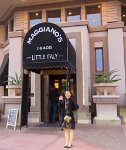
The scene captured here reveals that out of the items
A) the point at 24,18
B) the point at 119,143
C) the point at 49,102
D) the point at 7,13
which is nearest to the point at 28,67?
the point at 49,102

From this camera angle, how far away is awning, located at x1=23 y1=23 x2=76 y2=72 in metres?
12.1

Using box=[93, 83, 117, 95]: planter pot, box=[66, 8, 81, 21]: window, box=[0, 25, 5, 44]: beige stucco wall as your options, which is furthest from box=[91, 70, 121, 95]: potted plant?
box=[0, 25, 5, 44]: beige stucco wall

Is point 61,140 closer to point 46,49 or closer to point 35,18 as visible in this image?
point 46,49

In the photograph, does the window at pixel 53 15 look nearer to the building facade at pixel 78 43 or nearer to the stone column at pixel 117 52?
the building facade at pixel 78 43

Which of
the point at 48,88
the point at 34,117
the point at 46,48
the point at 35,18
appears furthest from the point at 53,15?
the point at 34,117

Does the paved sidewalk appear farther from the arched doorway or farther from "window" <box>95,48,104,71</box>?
"window" <box>95,48,104,71</box>

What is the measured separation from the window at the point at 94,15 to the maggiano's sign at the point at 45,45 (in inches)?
246

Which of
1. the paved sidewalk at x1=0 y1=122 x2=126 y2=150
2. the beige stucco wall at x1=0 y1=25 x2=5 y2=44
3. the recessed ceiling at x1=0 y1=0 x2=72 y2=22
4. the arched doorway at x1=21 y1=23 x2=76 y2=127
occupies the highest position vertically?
the recessed ceiling at x1=0 y1=0 x2=72 y2=22

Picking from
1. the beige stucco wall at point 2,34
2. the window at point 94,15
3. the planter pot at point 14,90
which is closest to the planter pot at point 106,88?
the planter pot at point 14,90

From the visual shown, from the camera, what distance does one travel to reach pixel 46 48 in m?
12.2

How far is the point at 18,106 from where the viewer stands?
49.9 feet

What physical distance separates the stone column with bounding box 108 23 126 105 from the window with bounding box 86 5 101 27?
5.53 feet

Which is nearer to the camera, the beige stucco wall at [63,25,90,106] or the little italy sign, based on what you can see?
the little italy sign

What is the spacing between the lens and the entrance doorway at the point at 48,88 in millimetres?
14938
